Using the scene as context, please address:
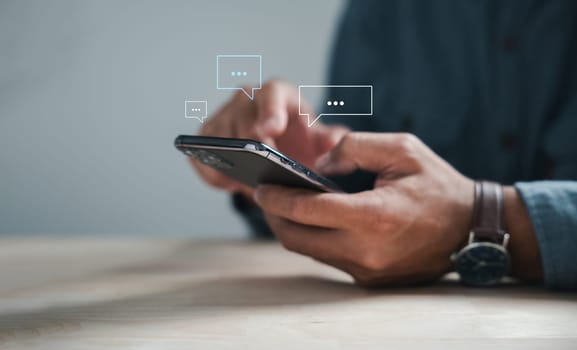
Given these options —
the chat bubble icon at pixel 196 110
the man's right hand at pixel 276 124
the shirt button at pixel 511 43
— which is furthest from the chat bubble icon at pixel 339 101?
the shirt button at pixel 511 43

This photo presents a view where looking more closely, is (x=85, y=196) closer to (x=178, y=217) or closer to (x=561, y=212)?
(x=178, y=217)

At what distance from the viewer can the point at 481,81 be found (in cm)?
88

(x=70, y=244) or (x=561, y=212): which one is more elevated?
(x=561, y=212)

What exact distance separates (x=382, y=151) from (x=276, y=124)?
0.15m

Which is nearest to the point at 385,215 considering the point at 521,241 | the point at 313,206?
the point at 313,206

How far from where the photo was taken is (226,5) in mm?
712

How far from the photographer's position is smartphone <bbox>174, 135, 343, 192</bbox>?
19.1 inches

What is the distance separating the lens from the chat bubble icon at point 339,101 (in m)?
0.65

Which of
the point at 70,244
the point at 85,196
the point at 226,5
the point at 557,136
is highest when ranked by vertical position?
the point at 226,5

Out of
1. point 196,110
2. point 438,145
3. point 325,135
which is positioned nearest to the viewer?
point 196,110

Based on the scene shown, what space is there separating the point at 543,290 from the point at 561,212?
3.5 inches

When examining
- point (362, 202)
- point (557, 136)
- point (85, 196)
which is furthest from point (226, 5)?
point (557, 136)

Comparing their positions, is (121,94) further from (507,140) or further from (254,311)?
(507,140)

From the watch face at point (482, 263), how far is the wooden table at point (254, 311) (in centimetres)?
2
